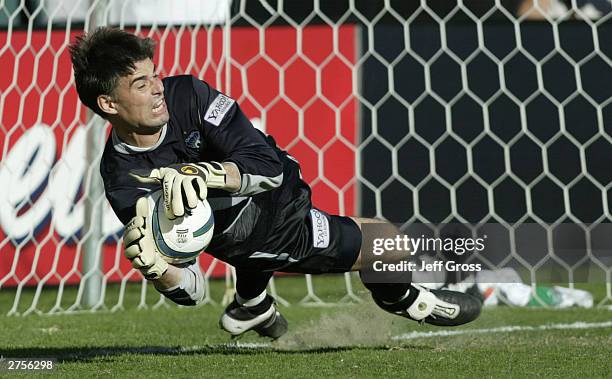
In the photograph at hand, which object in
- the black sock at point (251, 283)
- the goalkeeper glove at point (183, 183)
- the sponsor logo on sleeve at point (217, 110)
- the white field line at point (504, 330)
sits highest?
the sponsor logo on sleeve at point (217, 110)

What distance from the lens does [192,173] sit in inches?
150

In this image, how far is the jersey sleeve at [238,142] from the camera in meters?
4.15

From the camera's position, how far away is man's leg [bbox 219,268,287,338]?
512cm

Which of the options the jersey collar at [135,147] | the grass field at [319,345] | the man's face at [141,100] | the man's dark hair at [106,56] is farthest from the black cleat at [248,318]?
the man's dark hair at [106,56]

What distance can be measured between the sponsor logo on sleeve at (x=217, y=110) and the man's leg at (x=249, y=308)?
1.08 meters

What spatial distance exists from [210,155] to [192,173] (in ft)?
1.99

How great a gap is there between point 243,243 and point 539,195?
12.2 feet

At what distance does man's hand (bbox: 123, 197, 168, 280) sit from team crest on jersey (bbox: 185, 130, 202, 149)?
0.43m

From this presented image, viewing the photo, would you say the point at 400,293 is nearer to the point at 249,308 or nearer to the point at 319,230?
the point at 319,230

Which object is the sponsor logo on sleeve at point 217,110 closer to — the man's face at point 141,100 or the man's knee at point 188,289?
the man's face at point 141,100

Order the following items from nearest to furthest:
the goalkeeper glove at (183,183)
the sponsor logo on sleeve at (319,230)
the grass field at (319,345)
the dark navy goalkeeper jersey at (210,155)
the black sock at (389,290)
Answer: the goalkeeper glove at (183,183) < the grass field at (319,345) < the dark navy goalkeeper jersey at (210,155) < the sponsor logo on sleeve at (319,230) < the black sock at (389,290)

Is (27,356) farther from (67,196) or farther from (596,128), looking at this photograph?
(596,128)

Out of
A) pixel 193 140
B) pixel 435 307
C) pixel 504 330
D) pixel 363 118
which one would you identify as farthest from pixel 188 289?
pixel 363 118

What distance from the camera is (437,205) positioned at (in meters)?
7.63
